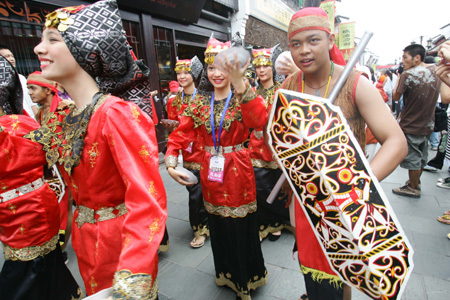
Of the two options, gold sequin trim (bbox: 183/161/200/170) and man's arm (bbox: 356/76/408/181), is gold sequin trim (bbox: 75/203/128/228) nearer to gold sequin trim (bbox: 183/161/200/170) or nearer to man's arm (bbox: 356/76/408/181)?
man's arm (bbox: 356/76/408/181)

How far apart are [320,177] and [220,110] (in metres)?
1.23

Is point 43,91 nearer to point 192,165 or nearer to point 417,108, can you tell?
point 192,165

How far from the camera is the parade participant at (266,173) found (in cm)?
335

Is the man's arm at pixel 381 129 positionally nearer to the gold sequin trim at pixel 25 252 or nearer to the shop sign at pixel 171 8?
the gold sequin trim at pixel 25 252

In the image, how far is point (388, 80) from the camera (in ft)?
32.6

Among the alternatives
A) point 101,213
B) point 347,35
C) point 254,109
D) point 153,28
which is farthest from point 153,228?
point 153,28

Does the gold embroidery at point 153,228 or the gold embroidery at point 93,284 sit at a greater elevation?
the gold embroidery at point 153,228

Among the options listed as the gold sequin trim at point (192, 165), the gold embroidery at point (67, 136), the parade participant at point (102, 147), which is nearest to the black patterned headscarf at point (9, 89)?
the gold embroidery at point (67, 136)

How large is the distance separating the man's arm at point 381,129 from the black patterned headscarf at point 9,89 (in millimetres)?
2336

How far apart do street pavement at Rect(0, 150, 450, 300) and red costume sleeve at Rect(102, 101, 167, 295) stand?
1.73 m

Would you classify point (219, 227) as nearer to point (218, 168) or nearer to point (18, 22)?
point (218, 168)

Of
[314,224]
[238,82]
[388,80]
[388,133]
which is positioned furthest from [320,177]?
[388,80]

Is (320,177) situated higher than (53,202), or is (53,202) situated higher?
(320,177)

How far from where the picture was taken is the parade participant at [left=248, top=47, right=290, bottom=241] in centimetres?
335
